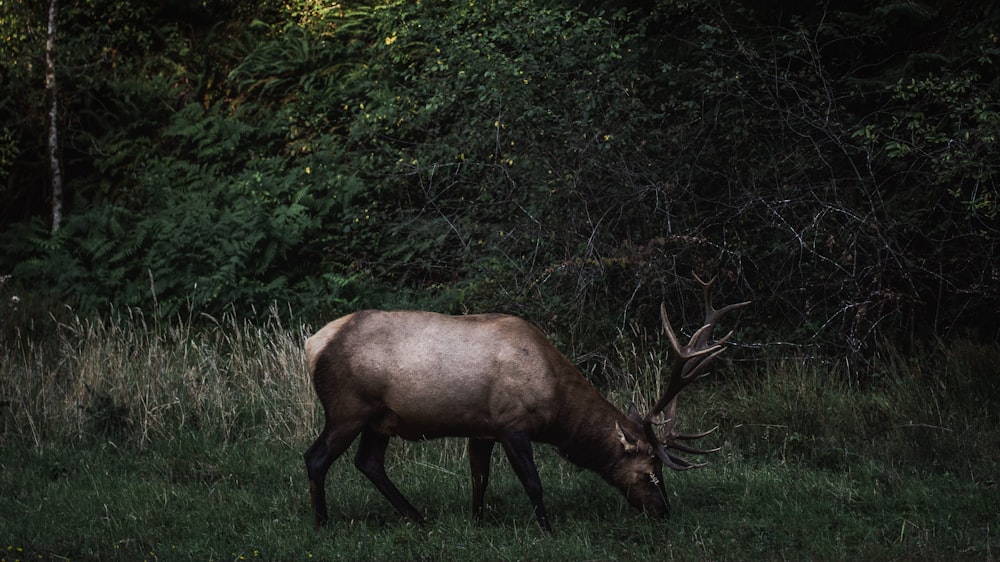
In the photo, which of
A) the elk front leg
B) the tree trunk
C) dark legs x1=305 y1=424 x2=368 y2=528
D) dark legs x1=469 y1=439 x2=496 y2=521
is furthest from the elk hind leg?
the tree trunk

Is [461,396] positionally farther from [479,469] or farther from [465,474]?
[465,474]

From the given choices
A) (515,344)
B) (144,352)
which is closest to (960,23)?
(515,344)

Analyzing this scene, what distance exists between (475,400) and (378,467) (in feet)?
2.83

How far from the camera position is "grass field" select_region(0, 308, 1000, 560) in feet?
20.3

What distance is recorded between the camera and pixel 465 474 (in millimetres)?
7926

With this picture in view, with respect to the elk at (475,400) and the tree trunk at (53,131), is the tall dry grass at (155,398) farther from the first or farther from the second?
the tree trunk at (53,131)

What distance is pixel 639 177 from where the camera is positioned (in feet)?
34.6

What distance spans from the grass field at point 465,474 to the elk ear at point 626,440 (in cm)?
42

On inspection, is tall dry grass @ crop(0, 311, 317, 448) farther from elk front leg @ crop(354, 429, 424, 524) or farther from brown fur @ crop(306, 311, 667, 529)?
brown fur @ crop(306, 311, 667, 529)

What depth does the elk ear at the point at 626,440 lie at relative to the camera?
673 centimetres

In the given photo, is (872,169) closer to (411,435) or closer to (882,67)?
(882,67)

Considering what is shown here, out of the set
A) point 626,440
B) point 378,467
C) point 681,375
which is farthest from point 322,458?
point 681,375

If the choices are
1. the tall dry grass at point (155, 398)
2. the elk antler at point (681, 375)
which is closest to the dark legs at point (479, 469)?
the elk antler at point (681, 375)

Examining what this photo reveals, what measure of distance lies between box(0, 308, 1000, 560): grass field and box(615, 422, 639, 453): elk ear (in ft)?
1.38
